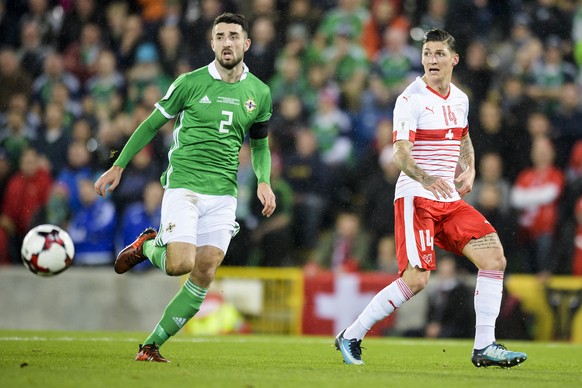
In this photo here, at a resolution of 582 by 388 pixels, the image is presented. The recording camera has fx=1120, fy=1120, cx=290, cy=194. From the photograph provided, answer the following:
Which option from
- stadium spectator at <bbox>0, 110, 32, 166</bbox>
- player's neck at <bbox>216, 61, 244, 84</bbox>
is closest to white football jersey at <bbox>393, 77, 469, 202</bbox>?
player's neck at <bbox>216, 61, 244, 84</bbox>

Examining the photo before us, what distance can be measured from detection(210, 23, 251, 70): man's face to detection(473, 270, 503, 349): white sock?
8.46ft

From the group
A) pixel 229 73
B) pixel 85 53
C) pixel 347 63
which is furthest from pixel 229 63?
pixel 85 53

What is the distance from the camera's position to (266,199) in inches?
352

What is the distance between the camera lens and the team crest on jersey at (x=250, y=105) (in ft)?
29.6

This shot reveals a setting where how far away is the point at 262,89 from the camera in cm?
916

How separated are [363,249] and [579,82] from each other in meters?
3.88

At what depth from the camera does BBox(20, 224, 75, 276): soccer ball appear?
30.9 feet

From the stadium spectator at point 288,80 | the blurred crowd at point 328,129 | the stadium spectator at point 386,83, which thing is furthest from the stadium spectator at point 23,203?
the stadium spectator at point 386,83

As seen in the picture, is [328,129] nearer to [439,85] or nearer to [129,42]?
[129,42]

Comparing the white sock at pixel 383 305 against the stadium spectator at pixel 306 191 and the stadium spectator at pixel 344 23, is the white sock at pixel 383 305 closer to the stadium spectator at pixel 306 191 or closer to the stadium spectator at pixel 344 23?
the stadium spectator at pixel 306 191

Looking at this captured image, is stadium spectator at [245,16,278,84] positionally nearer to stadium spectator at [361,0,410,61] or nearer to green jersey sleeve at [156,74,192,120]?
stadium spectator at [361,0,410,61]

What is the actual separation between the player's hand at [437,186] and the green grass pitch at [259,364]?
4.44 feet

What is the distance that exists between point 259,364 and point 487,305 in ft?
6.12

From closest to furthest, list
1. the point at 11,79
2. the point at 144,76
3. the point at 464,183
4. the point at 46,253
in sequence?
the point at 464,183 → the point at 46,253 → the point at 144,76 → the point at 11,79
